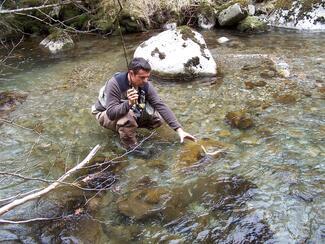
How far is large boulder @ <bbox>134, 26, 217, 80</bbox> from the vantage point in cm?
862

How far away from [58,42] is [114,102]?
24.1ft

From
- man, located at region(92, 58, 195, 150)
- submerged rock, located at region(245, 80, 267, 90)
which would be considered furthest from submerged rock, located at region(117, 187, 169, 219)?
submerged rock, located at region(245, 80, 267, 90)

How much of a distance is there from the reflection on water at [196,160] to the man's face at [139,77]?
1.10 metres

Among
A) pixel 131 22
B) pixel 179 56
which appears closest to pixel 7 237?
pixel 179 56

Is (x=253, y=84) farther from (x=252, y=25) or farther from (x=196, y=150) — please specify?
(x=252, y=25)

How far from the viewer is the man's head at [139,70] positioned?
16.5 ft

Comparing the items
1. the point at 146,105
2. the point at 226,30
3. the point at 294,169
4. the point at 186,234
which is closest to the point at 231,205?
the point at 186,234

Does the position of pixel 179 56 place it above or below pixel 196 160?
above

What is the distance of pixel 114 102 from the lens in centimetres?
546

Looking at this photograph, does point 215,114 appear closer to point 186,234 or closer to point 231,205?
point 231,205

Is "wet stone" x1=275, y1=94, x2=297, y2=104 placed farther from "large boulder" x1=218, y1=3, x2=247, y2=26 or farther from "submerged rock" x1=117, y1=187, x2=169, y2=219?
"large boulder" x1=218, y1=3, x2=247, y2=26

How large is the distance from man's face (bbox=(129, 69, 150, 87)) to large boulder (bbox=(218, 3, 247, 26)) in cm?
803

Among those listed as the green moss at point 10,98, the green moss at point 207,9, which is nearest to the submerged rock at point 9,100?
the green moss at point 10,98

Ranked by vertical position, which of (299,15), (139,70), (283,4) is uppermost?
(139,70)
